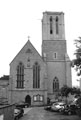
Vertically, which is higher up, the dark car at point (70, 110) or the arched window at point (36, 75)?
the arched window at point (36, 75)

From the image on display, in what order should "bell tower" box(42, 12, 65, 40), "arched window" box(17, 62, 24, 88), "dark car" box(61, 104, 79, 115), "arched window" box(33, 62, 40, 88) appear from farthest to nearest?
"bell tower" box(42, 12, 65, 40)
"arched window" box(33, 62, 40, 88)
"arched window" box(17, 62, 24, 88)
"dark car" box(61, 104, 79, 115)

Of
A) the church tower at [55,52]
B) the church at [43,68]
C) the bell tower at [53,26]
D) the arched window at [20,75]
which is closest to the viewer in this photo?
the church at [43,68]

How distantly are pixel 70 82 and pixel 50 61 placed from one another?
7.94 m

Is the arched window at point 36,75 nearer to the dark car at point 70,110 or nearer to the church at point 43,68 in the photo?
the church at point 43,68

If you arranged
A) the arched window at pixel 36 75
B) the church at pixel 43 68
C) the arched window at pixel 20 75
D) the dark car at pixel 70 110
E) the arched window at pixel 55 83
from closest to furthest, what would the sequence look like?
the dark car at pixel 70 110, the church at pixel 43 68, the arched window at pixel 20 75, the arched window at pixel 36 75, the arched window at pixel 55 83

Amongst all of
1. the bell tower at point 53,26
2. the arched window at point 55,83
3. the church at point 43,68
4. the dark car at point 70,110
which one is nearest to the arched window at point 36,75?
the church at point 43,68

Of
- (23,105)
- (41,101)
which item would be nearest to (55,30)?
(41,101)

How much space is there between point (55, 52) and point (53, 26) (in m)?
7.97

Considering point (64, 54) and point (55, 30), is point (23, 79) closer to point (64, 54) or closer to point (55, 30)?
point (64, 54)

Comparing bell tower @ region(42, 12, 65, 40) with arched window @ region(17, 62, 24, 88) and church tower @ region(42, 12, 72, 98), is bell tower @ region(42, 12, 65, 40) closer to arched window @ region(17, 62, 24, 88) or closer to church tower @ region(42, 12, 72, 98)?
church tower @ region(42, 12, 72, 98)

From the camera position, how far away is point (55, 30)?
190 ft

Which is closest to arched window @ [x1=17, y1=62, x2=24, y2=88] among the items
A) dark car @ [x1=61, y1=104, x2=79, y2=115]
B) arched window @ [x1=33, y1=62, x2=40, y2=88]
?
arched window @ [x1=33, y1=62, x2=40, y2=88]

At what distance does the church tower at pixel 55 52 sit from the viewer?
53.9 meters

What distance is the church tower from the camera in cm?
5391
